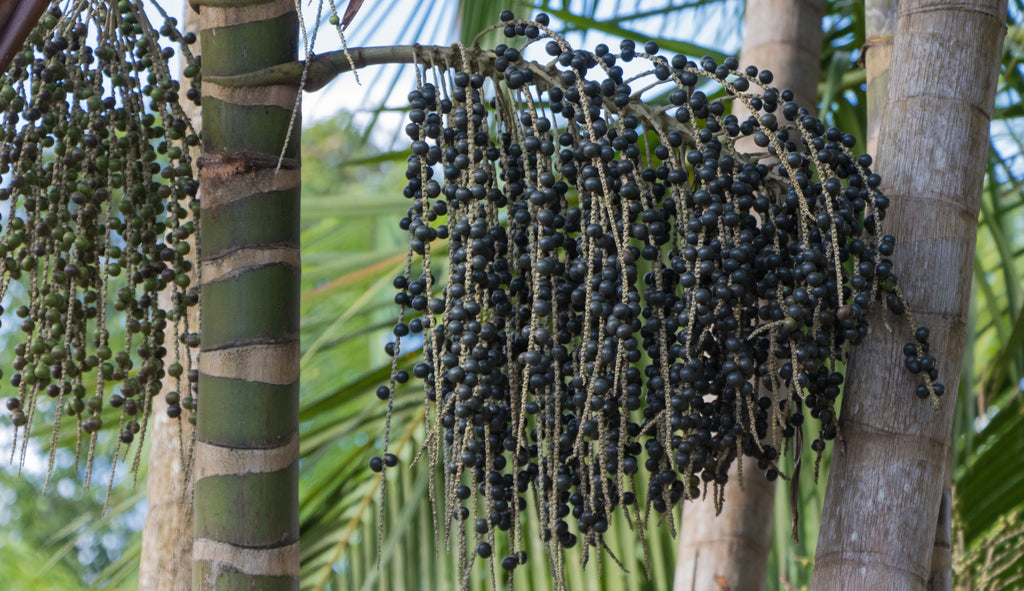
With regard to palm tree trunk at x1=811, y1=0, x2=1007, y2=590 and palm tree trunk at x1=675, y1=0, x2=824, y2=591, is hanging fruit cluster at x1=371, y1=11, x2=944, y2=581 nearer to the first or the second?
palm tree trunk at x1=811, y1=0, x2=1007, y2=590

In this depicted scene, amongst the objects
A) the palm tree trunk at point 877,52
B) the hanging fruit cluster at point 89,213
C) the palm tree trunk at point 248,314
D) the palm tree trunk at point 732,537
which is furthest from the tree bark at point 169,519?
the palm tree trunk at point 877,52

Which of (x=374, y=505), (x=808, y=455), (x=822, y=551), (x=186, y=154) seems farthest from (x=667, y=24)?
(x=822, y=551)

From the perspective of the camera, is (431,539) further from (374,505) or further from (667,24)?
(667,24)

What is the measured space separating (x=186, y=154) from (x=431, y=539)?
1.19 metres

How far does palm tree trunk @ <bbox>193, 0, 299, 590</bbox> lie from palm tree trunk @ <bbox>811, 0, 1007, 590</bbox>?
1.71 feet

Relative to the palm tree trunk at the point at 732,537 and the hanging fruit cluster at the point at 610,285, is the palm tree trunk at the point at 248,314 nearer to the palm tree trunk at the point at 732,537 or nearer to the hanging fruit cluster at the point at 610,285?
the hanging fruit cluster at the point at 610,285

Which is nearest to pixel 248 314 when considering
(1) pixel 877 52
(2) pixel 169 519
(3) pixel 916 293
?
(2) pixel 169 519

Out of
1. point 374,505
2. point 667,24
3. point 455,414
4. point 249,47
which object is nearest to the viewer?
point 455,414

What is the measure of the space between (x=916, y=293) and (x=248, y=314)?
640 mm

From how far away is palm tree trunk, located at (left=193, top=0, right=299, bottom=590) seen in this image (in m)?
0.94

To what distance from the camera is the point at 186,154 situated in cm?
117

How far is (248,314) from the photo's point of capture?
3.18ft

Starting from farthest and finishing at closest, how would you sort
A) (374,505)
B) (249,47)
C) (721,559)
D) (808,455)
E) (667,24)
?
1. (667,24)
2. (374,505)
3. (808,455)
4. (721,559)
5. (249,47)

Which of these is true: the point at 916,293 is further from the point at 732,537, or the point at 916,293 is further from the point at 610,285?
the point at 732,537
